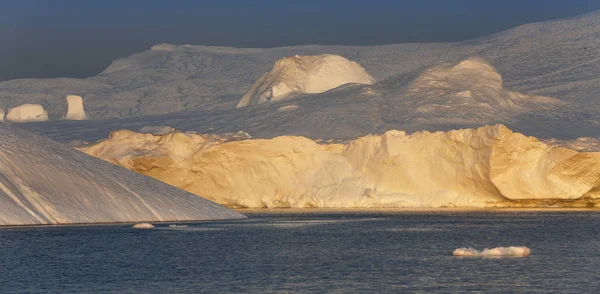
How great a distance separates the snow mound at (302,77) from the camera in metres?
88.9

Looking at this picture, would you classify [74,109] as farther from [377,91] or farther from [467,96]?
[467,96]

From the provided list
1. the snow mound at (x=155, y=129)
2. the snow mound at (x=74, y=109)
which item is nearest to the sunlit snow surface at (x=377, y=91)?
the snow mound at (x=155, y=129)

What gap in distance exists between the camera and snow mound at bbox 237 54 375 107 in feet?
292

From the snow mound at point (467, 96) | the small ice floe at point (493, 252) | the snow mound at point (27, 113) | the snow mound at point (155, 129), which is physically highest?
the snow mound at point (467, 96)

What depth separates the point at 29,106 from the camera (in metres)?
96.6

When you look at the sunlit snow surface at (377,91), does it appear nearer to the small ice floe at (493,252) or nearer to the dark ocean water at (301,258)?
the dark ocean water at (301,258)

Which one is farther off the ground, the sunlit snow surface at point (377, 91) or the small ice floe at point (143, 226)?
the sunlit snow surface at point (377, 91)

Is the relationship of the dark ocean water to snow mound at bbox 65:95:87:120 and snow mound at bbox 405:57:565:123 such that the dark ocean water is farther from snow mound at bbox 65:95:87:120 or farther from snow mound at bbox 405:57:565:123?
snow mound at bbox 65:95:87:120

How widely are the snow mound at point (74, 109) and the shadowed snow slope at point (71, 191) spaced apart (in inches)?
1778

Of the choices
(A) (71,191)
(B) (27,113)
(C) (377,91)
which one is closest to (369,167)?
(C) (377,91)

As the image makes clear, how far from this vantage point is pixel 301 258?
115 ft

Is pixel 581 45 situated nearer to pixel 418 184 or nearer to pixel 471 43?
pixel 471 43

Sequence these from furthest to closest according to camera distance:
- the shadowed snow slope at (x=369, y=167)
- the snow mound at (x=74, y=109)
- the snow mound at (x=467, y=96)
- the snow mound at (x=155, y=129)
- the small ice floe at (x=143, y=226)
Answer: the snow mound at (x=74, y=109)
the snow mound at (x=155, y=129)
the snow mound at (x=467, y=96)
the shadowed snow slope at (x=369, y=167)
the small ice floe at (x=143, y=226)

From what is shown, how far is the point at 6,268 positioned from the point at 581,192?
130ft
